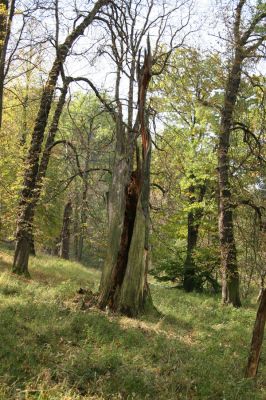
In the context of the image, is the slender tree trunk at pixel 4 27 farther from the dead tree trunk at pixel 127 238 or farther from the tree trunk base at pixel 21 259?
the tree trunk base at pixel 21 259

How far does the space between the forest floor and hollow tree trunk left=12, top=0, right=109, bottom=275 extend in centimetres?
342

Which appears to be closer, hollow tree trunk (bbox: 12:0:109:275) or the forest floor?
the forest floor

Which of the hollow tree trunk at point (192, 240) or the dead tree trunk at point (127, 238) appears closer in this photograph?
the dead tree trunk at point (127, 238)

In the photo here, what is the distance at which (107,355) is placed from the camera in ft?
22.5

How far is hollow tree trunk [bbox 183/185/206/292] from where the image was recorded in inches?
813

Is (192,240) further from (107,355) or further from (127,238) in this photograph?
(107,355)


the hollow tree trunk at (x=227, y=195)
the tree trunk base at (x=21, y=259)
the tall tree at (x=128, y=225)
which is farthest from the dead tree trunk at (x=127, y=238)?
the hollow tree trunk at (x=227, y=195)

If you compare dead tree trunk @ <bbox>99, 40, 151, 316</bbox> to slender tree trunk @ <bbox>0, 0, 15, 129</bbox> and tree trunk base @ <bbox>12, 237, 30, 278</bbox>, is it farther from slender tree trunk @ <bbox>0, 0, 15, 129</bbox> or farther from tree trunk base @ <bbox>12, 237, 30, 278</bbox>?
tree trunk base @ <bbox>12, 237, 30, 278</bbox>

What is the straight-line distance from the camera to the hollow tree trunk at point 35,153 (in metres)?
14.2

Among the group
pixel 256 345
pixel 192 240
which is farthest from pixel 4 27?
pixel 192 240

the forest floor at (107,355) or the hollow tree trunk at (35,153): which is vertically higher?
the hollow tree trunk at (35,153)

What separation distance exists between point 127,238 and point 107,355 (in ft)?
14.3

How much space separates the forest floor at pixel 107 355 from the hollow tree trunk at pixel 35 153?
Answer: 342 centimetres

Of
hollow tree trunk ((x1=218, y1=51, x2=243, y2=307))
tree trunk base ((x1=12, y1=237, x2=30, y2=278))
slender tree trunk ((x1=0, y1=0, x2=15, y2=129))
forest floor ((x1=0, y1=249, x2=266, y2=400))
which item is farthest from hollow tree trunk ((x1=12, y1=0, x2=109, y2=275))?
hollow tree trunk ((x1=218, y1=51, x2=243, y2=307))
